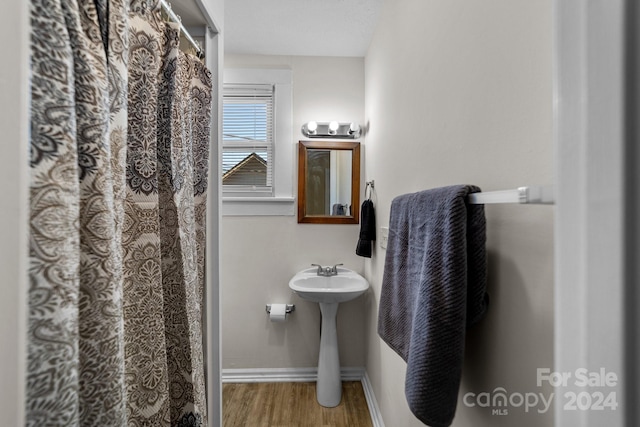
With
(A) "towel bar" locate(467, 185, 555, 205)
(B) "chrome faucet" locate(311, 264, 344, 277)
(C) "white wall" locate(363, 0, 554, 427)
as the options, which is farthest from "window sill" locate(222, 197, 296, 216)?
(A) "towel bar" locate(467, 185, 555, 205)

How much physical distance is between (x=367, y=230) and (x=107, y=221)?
1.41m

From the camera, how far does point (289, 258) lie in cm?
204

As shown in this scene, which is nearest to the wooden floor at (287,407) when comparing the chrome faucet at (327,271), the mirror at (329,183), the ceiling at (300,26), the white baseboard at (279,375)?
the white baseboard at (279,375)

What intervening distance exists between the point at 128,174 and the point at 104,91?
231 mm

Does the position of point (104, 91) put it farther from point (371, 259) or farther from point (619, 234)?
point (371, 259)

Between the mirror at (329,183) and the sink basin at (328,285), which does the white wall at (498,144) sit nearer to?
the sink basin at (328,285)

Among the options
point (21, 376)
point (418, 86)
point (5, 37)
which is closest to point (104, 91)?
point (5, 37)

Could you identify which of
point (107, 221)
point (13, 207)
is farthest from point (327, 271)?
point (13, 207)

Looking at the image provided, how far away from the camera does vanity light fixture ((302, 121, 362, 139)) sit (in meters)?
1.99

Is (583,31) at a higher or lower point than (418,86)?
lower

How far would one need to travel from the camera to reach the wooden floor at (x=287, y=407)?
5.43 feet

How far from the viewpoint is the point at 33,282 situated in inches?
15.7

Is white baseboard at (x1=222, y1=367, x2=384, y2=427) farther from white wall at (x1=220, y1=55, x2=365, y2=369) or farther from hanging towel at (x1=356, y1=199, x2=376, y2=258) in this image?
hanging towel at (x1=356, y1=199, x2=376, y2=258)

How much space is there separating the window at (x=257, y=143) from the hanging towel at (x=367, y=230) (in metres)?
0.56
